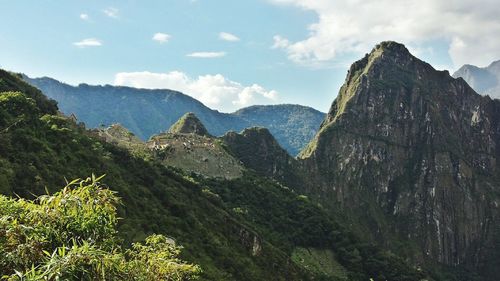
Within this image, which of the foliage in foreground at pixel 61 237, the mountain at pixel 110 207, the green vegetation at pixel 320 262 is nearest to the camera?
the foliage in foreground at pixel 61 237

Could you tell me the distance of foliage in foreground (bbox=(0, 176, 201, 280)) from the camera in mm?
11164

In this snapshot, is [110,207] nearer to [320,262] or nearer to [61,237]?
[61,237]

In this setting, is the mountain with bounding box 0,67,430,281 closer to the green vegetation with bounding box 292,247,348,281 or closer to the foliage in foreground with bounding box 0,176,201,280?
the foliage in foreground with bounding box 0,176,201,280

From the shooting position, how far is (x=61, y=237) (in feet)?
41.3

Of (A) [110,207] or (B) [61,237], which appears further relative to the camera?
(A) [110,207]

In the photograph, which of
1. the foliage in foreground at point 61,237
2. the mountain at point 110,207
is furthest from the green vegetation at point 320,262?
the foliage in foreground at point 61,237

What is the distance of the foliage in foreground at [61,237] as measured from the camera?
36.6 feet

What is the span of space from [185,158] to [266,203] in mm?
30660

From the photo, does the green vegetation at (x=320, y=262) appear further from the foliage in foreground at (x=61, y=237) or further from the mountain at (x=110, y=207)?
the foliage in foreground at (x=61, y=237)

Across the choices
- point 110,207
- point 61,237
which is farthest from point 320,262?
point 61,237

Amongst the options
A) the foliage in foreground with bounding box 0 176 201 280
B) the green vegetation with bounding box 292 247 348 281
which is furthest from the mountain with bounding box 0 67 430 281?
the green vegetation with bounding box 292 247 348 281

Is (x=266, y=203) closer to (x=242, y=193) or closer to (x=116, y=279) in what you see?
(x=242, y=193)

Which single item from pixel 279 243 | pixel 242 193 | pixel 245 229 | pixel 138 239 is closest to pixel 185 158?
pixel 242 193

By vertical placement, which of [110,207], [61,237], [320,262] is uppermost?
[110,207]
